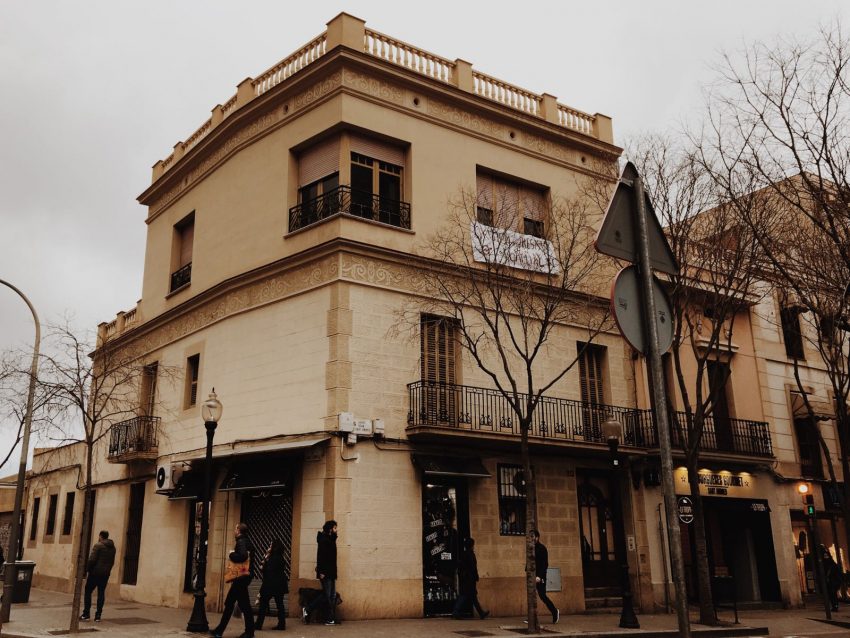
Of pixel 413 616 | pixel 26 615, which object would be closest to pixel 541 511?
pixel 413 616

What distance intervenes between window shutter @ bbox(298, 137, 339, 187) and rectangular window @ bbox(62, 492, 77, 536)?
16110 millimetres

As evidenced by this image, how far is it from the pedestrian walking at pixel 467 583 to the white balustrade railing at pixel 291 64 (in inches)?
473

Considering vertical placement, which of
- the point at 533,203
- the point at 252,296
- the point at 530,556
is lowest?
the point at 530,556

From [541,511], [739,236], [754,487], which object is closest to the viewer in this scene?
[739,236]

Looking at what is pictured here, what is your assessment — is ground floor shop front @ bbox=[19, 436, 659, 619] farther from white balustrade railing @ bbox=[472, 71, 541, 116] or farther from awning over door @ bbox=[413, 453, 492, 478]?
white balustrade railing @ bbox=[472, 71, 541, 116]

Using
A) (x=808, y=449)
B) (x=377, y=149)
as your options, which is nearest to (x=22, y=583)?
(x=377, y=149)

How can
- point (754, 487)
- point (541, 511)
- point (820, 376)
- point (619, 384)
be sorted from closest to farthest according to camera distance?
1. point (541, 511)
2. point (619, 384)
3. point (754, 487)
4. point (820, 376)

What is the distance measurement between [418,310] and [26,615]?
10703 millimetres

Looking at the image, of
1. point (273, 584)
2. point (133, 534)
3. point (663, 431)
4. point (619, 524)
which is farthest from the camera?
point (133, 534)

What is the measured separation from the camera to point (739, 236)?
53.8ft

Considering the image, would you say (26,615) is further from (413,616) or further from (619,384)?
(619,384)

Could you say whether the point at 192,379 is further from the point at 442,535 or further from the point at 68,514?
the point at 68,514

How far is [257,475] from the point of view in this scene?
1612 centimetres

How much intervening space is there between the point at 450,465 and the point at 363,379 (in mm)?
2685
